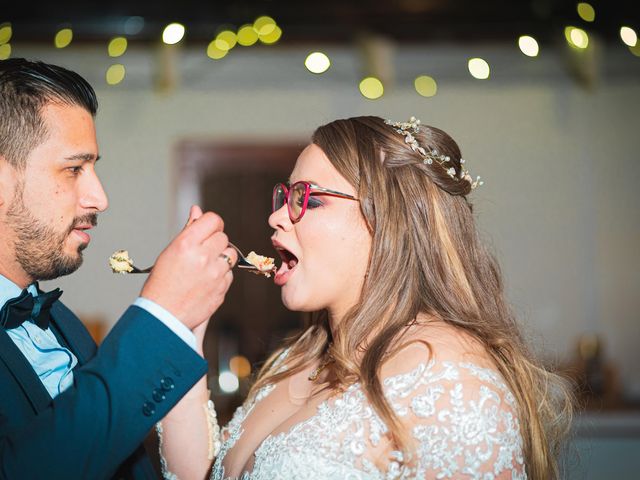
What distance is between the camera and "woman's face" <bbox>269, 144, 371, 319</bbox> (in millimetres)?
2123

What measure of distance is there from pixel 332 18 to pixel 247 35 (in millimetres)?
634

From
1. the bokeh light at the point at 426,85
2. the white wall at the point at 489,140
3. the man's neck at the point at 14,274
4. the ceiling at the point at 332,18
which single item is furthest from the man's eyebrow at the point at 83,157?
the bokeh light at the point at 426,85

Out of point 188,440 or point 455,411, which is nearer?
point 455,411

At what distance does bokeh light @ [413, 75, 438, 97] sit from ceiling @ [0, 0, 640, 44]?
0.38 m

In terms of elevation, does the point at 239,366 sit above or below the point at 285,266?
below

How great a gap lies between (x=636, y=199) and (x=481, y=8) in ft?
6.95

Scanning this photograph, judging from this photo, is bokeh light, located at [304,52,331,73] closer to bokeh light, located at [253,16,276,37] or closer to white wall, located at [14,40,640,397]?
bokeh light, located at [253,16,276,37]

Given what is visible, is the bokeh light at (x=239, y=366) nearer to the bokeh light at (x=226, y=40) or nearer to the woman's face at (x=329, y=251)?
the bokeh light at (x=226, y=40)

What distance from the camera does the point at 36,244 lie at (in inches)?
73.9

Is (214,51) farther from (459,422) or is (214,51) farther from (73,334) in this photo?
(459,422)

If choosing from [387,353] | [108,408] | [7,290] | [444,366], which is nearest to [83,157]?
[7,290]

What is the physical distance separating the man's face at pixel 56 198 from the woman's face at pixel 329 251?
1.94ft

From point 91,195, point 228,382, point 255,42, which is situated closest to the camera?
point 91,195

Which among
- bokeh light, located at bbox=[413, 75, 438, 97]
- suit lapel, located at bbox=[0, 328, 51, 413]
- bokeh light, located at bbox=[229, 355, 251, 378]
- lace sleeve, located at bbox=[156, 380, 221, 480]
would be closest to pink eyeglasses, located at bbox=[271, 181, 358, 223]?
lace sleeve, located at bbox=[156, 380, 221, 480]
